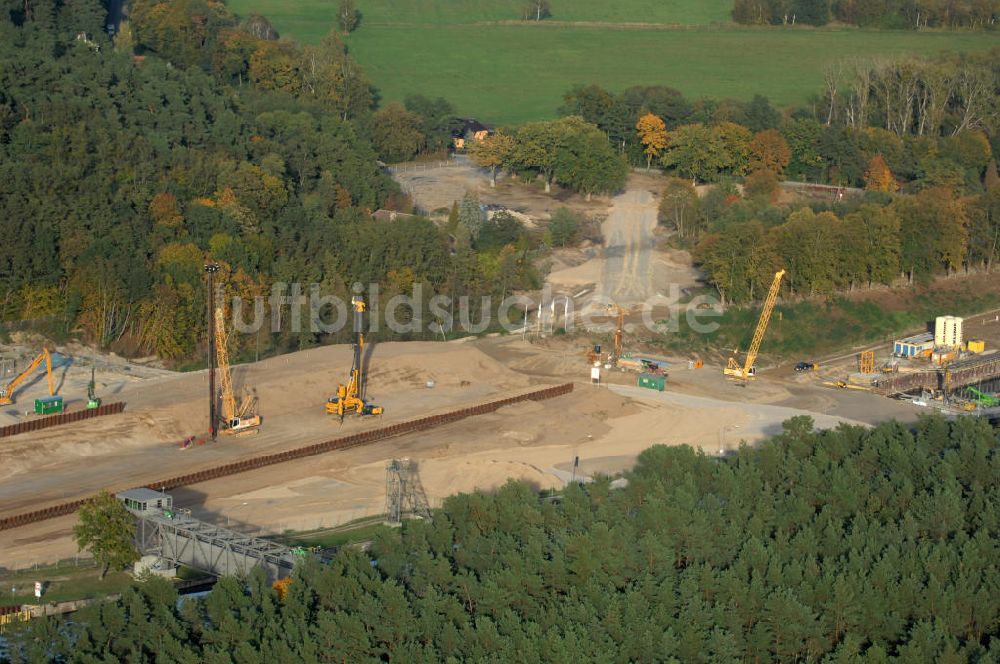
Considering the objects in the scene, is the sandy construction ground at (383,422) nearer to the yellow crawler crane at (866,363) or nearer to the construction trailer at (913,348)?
the yellow crawler crane at (866,363)

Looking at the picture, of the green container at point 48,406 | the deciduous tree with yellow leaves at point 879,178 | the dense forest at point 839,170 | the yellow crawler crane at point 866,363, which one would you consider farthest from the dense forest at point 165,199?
the deciduous tree with yellow leaves at point 879,178

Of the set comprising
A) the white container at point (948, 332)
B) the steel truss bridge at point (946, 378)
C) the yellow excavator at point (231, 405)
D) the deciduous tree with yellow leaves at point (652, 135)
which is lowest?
the steel truss bridge at point (946, 378)

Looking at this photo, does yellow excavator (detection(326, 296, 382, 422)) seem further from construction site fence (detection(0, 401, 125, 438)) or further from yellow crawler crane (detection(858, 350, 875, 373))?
yellow crawler crane (detection(858, 350, 875, 373))

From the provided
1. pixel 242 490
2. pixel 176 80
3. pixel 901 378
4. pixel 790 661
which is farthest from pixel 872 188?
pixel 790 661

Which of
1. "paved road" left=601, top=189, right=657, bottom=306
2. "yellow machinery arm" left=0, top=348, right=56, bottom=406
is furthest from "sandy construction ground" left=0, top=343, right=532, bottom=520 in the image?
"paved road" left=601, top=189, right=657, bottom=306

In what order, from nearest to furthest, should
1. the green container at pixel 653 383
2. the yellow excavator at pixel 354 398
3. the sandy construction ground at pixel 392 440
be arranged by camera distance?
the sandy construction ground at pixel 392 440 → the yellow excavator at pixel 354 398 → the green container at pixel 653 383

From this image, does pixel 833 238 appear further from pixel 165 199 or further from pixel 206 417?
pixel 206 417

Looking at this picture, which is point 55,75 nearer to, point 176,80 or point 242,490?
point 176,80
